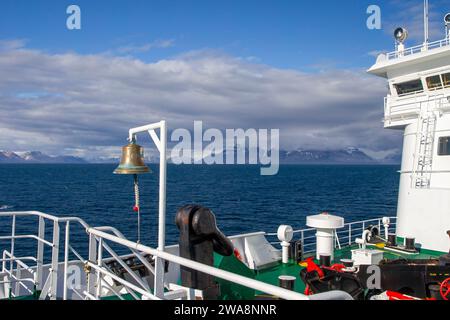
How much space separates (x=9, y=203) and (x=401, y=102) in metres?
60.4

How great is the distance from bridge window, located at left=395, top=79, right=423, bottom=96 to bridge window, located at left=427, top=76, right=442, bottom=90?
1.23 feet

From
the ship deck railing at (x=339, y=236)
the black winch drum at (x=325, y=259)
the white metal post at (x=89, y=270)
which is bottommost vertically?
the ship deck railing at (x=339, y=236)

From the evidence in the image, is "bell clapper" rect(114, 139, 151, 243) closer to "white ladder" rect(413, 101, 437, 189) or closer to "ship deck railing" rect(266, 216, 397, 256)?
"ship deck railing" rect(266, 216, 397, 256)

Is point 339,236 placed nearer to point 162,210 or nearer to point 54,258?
point 54,258

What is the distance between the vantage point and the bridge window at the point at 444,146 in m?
13.2

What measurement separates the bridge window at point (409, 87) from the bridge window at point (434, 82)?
37cm

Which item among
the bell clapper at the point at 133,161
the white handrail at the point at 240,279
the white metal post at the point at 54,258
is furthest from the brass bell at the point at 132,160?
the white metal post at the point at 54,258

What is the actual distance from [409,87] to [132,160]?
1302 centimetres

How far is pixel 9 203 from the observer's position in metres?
58.9

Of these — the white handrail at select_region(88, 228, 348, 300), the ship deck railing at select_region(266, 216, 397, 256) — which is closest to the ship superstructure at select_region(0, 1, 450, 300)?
the white handrail at select_region(88, 228, 348, 300)

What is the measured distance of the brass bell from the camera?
229 inches

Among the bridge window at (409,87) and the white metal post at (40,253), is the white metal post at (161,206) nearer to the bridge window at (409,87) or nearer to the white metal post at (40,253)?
the white metal post at (40,253)
